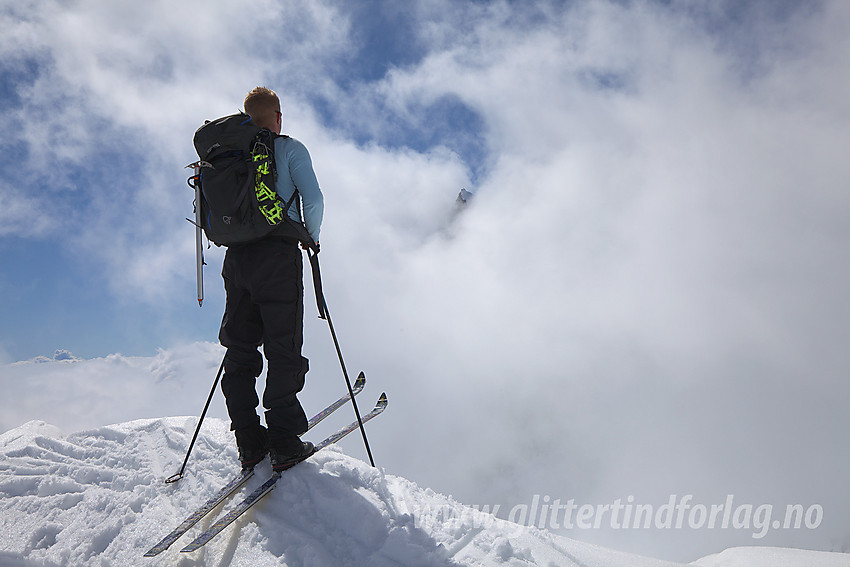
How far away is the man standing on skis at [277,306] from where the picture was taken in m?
4.09

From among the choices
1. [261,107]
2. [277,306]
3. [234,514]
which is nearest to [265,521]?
[234,514]

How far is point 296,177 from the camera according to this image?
4.11 m

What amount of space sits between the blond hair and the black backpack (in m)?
0.25

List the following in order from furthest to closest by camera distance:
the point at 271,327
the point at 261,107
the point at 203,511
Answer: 1. the point at 261,107
2. the point at 271,327
3. the point at 203,511

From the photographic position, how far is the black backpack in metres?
4.03

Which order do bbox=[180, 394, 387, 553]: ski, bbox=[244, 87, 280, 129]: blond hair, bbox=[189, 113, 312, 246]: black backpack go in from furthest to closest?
bbox=[244, 87, 280, 129]: blond hair < bbox=[189, 113, 312, 246]: black backpack < bbox=[180, 394, 387, 553]: ski

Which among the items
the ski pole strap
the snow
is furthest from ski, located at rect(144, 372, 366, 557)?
the ski pole strap

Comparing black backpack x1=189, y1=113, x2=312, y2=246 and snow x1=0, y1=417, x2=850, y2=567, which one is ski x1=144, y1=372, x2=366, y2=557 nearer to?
snow x1=0, y1=417, x2=850, y2=567

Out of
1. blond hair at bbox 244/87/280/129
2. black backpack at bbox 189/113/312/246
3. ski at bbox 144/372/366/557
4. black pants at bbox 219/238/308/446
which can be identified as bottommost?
ski at bbox 144/372/366/557

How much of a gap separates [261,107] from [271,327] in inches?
85.3

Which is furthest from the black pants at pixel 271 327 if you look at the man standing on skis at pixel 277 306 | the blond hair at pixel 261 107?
the blond hair at pixel 261 107

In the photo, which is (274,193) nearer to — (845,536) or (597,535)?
(597,535)

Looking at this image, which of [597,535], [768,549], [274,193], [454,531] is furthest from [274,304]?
[597,535]

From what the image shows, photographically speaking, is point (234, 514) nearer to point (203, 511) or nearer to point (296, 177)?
point (203, 511)
